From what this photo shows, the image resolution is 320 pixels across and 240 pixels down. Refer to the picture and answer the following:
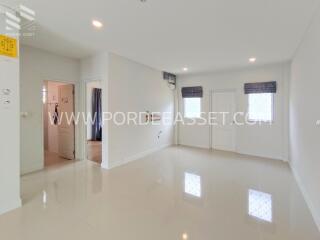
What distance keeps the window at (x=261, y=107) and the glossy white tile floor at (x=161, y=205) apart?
5.07ft

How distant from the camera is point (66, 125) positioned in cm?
480

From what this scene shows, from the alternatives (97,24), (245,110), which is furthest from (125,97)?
(245,110)

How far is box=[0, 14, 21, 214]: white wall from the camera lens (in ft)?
7.40

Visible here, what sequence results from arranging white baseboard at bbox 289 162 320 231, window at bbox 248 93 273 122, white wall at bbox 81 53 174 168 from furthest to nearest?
window at bbox 248 93 273 122 → white wall at bbox 81 53 174 168 → white baseboard at bbox 289 162 320 231

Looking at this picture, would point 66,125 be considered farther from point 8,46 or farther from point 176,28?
point 176,28

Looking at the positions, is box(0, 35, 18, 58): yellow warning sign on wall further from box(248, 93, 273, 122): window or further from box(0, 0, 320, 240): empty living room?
box(248, 93, 273, 122): window

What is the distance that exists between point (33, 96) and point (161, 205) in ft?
11.3

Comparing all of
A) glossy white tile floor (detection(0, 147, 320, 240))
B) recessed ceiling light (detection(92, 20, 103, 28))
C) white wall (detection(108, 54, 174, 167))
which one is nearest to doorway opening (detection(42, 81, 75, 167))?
glossy white tile floor (detection(0, 147, 320, 240))

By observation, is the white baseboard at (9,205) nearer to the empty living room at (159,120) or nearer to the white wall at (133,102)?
the empty living room at (159,120)

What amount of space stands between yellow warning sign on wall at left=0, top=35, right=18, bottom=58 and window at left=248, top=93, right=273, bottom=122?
5412 millimetres

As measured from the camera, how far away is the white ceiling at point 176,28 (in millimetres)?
2150

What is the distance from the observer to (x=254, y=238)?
1909 millimetres

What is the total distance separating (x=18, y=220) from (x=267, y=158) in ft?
17.8

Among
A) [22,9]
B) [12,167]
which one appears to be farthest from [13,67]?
[12,167]
